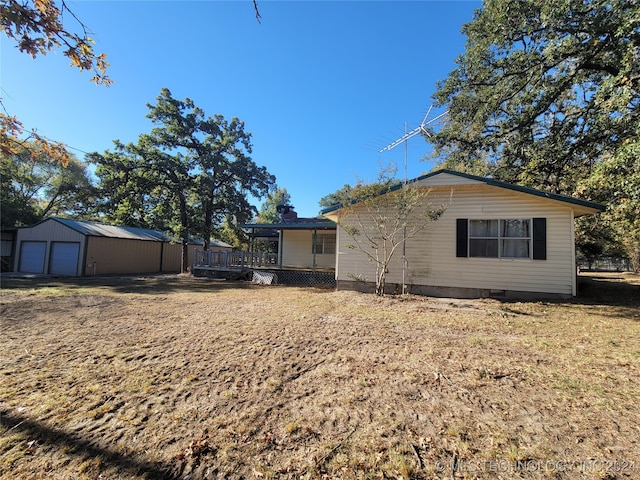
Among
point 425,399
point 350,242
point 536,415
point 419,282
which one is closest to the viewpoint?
point 536,415

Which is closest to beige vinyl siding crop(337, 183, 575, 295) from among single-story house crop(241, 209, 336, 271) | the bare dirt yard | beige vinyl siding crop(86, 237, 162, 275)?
the bare dirt yard

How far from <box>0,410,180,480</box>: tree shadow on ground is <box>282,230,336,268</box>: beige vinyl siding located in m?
14.5

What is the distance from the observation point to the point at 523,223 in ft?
27.7

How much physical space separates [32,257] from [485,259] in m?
24.3

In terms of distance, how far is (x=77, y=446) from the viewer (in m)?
2.15

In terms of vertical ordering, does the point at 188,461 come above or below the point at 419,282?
below

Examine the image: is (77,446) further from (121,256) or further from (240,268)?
(121,256)

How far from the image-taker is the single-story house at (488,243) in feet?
26.3

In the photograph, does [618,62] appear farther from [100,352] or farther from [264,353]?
[100,352]

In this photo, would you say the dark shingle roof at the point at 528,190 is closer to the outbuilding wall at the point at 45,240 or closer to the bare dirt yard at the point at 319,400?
the bare dirt yard at the point at 319,400

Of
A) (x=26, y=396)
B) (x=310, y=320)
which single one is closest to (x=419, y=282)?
(x=310, y=320)

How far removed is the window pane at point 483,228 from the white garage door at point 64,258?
66.0 feet

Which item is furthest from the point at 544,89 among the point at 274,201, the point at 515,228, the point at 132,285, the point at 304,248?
the point at 274,201

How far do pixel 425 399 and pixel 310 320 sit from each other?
10.9 feet
